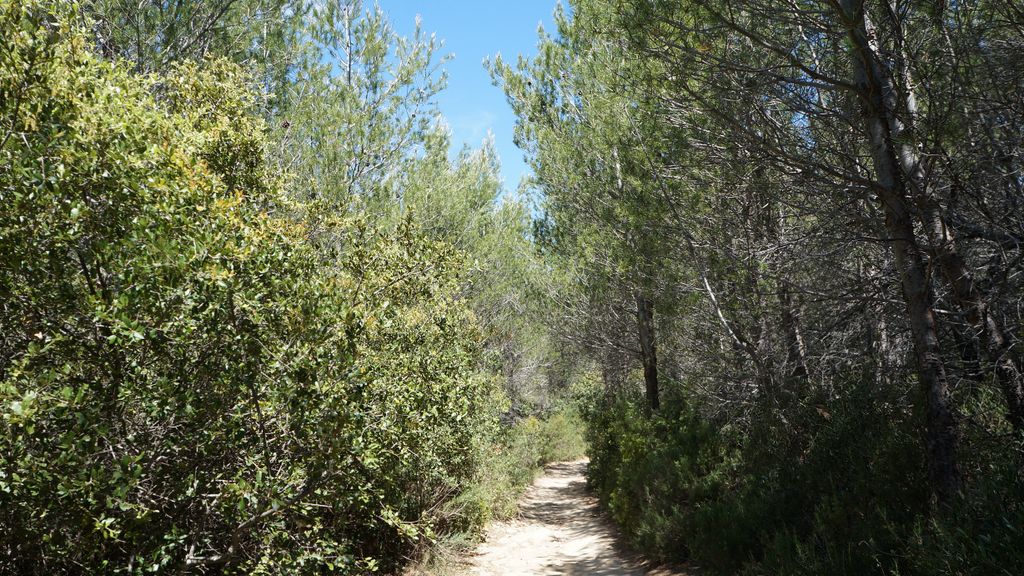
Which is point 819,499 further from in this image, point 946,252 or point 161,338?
point 161,338

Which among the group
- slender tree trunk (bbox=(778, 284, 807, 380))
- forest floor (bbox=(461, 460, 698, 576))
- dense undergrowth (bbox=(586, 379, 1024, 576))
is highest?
slender tree trunk (bbox=(778, 284, 807, 380))

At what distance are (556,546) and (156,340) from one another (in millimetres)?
7904

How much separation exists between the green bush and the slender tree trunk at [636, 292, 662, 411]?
7078 mm

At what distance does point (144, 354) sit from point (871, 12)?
5.37m

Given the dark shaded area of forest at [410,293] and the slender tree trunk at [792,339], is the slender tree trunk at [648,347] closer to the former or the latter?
the dark shaded area of forest at [410,293]

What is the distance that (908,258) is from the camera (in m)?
3.95

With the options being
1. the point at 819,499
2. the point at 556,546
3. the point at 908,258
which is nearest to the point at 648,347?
the point at 556,546

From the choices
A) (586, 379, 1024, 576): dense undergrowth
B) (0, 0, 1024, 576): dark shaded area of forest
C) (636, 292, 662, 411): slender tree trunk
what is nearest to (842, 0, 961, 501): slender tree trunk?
(0, 0, 1024, 576): dark shaded area of forest

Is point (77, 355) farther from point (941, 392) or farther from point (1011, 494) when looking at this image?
point (941, 392)

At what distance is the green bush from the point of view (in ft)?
9.75

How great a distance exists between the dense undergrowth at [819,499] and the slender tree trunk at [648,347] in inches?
71.0

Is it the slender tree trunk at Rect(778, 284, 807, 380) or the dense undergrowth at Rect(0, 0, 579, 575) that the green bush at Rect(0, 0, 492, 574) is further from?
the slender tree trunk at Rect(778, 284, 807, 380)

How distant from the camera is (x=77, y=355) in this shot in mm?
3305

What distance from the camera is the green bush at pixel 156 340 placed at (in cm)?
297
